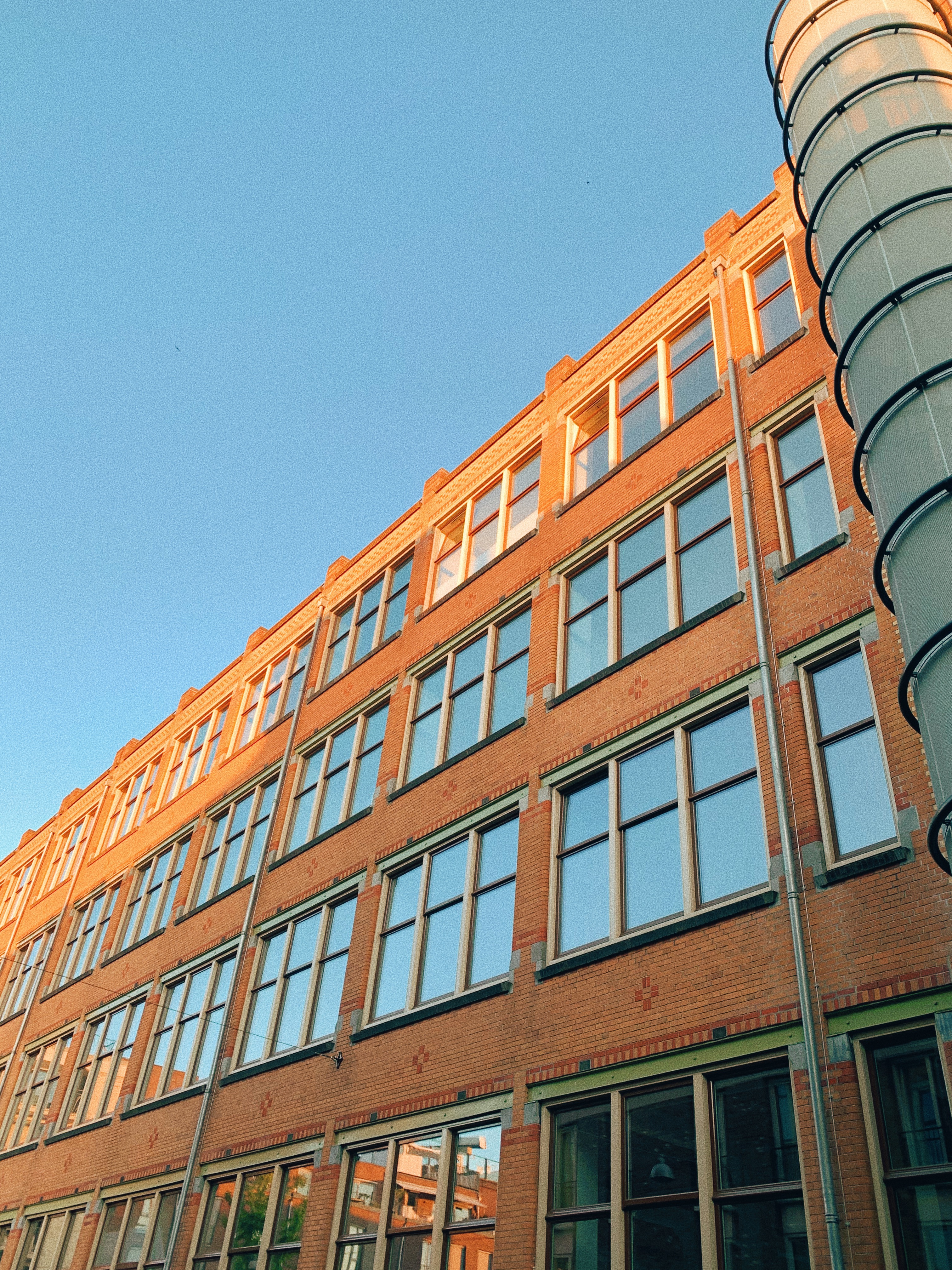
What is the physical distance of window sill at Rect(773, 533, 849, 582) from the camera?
39.6ft

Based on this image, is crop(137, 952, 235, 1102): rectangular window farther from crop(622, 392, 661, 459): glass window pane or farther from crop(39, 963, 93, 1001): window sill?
crop(622, 392, 661, 459): glass window pane

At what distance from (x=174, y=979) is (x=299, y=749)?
17.0ft

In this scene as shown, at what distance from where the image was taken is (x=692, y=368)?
17.0m

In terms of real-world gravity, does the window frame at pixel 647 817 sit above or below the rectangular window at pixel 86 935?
below

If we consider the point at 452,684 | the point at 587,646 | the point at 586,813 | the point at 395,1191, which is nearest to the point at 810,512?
the point at 587,646

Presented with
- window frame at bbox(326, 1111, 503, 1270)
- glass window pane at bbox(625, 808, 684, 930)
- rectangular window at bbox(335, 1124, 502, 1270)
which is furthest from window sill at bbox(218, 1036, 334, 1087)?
glass window pane at bbox(625, 808, 684, 930)

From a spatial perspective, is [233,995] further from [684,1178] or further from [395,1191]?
[684,1178]

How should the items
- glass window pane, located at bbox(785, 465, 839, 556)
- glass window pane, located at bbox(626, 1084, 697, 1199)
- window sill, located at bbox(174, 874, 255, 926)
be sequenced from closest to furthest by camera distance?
glass window pane, located at bbox(626, 1084, 697, 1199) < glass window pane, located at bbox(785, 465, 839, 556) < window sill, located at bbox(174, 874, 255, 926)

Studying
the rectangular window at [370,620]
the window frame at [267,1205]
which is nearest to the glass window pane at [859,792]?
the window frame at [267,1205]

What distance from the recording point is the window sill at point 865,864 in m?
9.59

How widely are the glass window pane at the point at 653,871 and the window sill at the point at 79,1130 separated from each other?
1342 cm

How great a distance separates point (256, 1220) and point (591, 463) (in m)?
12.7

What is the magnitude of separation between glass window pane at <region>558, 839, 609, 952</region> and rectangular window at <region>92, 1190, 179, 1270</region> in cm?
920

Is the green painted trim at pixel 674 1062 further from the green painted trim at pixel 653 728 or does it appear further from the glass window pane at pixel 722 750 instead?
the green painted trim at pixel 653 728
